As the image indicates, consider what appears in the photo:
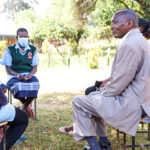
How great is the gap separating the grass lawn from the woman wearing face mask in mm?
516

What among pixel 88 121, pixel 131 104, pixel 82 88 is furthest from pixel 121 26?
pixel 82 88

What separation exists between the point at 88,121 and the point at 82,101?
0.79 ft

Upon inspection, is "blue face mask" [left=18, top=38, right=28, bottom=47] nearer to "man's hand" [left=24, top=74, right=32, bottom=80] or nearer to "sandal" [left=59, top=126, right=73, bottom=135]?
"man's hand" [left=24, top=74, right=32, bottom=80]

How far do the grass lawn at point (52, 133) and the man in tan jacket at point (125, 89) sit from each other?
0.86m

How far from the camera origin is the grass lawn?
3.25 meters

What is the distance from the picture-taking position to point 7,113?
2.35m

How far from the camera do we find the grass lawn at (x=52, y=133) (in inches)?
128

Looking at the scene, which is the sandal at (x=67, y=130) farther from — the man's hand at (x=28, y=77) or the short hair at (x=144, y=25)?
the short hair at (x=144, y=25)

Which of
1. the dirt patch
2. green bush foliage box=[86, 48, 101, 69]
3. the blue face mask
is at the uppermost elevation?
the blue face mask

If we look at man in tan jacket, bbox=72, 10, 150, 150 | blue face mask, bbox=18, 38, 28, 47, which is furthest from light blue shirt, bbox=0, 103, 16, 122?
blue face mask, bbox=18, 38, 28, 47

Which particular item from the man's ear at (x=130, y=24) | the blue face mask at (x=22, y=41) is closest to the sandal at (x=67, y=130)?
the blue face mask at (x=22, y=41)

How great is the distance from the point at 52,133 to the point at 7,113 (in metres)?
1.51

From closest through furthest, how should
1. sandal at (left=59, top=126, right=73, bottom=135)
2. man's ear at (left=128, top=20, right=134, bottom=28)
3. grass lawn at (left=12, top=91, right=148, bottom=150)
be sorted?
1. man's ear at (left=128, top=20, right=134, bottom=28)
2. grass lawn at (left=12, top=91, right=148, bottom=150)
3. sandal at (left=59, top=126, right=73, bottom=135)

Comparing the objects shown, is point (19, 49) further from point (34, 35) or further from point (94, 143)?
point (34, 35)
